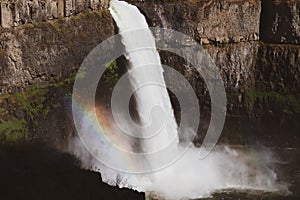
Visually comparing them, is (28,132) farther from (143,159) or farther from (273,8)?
(273,8)

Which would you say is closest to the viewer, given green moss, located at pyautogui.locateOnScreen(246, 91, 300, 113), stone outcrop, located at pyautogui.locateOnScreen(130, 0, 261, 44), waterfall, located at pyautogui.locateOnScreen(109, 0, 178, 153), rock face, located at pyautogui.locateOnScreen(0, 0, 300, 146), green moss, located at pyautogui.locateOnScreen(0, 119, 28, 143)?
green moss, located at pyautogui.locateOnScreen(0, 119, 28, 143)

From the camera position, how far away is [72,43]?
24.5 m

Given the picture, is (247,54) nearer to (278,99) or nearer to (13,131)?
(278,99)

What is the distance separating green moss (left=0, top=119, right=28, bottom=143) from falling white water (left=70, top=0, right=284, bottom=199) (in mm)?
2294

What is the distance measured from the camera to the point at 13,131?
843 inches

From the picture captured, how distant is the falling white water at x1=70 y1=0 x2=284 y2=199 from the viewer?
72.0ft

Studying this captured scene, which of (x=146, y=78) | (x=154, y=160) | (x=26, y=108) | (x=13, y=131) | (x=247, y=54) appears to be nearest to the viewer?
(x=13, y=131)

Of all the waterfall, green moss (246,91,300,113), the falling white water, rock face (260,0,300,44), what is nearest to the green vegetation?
the falling white water

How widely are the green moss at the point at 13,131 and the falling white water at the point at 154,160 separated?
2294 millimetres

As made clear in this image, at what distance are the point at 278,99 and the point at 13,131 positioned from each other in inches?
552

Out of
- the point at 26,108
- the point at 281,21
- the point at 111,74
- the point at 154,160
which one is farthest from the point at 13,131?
the point at 281,21

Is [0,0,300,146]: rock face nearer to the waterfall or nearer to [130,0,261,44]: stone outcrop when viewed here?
[130,0,261,44]: stone outcrop

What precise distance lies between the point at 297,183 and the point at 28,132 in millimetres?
11040

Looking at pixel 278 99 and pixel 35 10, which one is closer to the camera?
pixel 35 10
